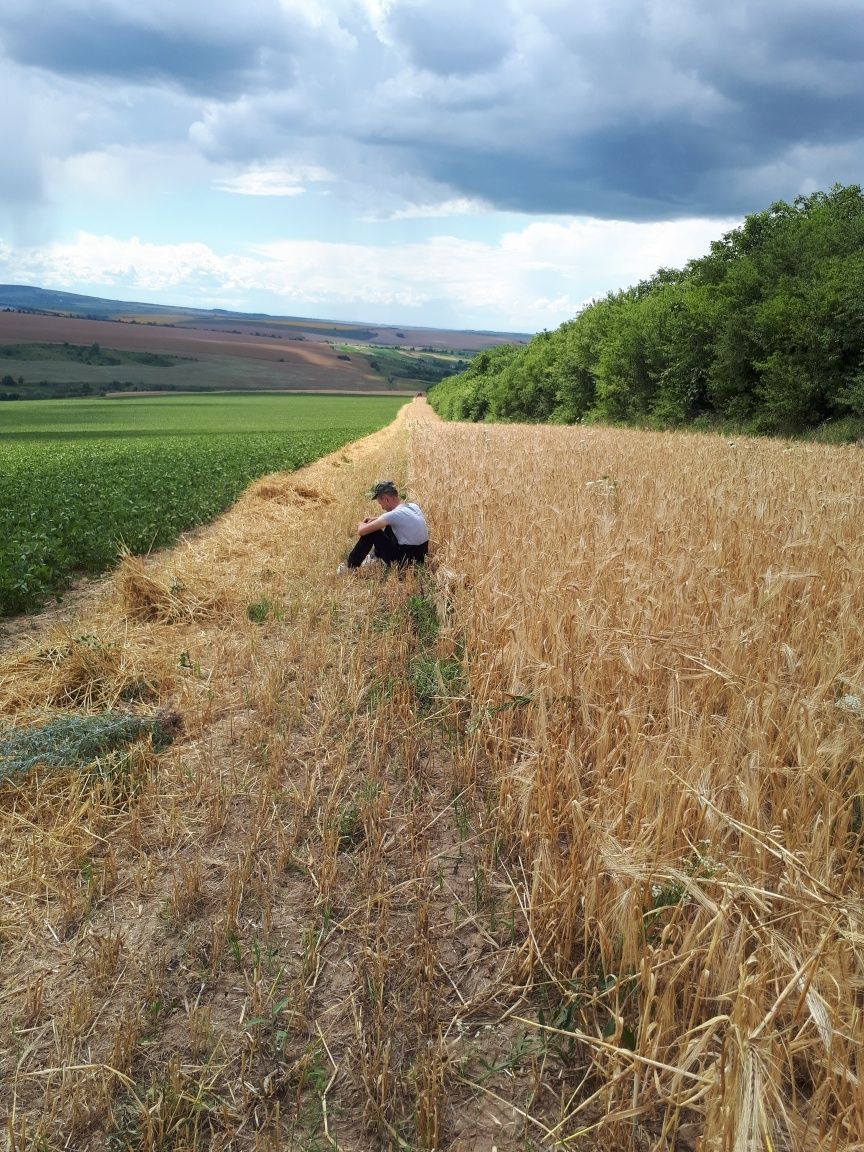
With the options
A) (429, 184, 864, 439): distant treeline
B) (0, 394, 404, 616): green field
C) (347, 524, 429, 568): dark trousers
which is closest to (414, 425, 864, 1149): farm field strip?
(347, 524, 429, 568): dark trousers

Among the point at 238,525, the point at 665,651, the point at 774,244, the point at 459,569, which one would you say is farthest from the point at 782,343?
the point at 665,651

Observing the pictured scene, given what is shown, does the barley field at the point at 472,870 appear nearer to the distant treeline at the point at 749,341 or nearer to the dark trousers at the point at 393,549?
the dark trousers at the point at 393,549

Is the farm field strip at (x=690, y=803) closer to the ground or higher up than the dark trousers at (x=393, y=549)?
higher up

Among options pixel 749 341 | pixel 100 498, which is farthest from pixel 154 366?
pixel 100 498

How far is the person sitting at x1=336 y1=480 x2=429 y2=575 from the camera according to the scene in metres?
7.84

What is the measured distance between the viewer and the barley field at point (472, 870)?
6.77 ft

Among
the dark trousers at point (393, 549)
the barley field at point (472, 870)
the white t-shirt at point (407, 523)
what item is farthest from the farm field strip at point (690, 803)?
the dark trousers at point (393, 549)

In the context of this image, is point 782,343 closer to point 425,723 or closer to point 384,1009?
point 425,723

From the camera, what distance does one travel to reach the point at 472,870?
3211 millimetres

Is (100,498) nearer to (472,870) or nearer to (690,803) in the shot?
(472,870)

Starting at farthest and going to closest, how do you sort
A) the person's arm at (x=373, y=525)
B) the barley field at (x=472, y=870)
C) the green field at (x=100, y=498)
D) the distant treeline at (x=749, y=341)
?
the distant treeline at (x=749, y=341) < the green field at (x=100, y=498) < the person's arm at (x=373, y=525) < the barley field at (x=472, y=870)

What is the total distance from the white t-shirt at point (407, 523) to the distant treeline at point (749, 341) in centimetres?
1584

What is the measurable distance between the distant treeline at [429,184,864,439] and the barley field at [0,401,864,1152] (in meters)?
17.5

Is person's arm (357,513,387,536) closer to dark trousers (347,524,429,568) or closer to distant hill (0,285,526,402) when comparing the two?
dark trousers (347,524,429,568)
